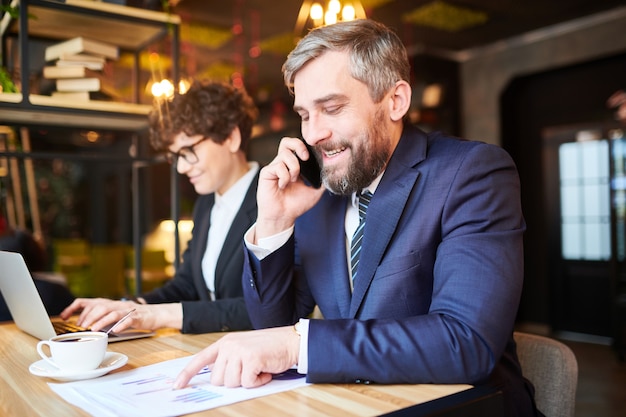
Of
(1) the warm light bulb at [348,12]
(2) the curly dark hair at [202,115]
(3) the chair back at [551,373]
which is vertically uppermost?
(1) the warm light bulb at [348,12]

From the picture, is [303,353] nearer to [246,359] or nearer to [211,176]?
[246,359]

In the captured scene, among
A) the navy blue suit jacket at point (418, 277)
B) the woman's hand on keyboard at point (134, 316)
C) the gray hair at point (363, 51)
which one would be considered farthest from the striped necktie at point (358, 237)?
the woman's hand on keyboard at point (134, 316)

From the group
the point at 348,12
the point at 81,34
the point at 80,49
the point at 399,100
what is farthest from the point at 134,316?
the point at 348,12

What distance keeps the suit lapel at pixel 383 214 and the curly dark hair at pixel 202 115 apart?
1.05 metres

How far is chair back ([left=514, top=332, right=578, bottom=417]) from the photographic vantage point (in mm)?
1339

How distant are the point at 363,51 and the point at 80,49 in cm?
148

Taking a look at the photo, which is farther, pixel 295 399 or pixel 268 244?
pixel 268 244

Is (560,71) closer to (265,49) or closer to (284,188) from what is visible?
(265,49)

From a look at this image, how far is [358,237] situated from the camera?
1.44 metres

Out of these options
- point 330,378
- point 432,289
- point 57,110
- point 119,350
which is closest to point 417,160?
point 432,289

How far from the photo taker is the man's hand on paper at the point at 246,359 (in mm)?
1008

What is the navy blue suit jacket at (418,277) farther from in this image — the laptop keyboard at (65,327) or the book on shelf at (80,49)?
the book on shelf at (80,49)

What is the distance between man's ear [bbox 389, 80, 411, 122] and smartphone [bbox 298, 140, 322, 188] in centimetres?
24

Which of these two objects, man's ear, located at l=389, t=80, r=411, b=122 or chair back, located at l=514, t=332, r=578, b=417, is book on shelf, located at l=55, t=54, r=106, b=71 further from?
chair back, located at l=514, t=332, r=578, b=417
